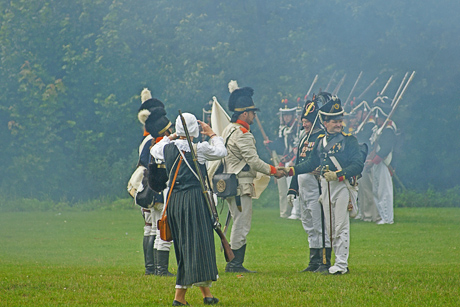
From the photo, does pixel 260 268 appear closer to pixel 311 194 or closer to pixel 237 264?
pixel 237 264

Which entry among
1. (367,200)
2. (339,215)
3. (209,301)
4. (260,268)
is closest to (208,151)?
(209,301)

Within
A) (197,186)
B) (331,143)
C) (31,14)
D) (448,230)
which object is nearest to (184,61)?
(31,14)

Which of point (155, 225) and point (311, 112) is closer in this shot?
point (155, 225)

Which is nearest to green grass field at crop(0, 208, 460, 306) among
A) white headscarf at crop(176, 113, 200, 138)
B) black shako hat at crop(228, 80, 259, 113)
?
white headscarf at crop(176, 113, 200, 138)

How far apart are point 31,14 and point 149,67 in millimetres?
4346

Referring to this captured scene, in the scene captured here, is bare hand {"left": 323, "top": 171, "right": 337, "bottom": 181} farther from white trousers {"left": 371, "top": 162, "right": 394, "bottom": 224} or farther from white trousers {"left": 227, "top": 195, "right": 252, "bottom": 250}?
white trousers {"left": 371, "top": 162, "right": 394, "bottom": 224}

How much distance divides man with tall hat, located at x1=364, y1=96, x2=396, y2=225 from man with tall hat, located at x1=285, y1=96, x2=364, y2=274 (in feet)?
23.0

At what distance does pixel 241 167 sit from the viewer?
30.0 ft

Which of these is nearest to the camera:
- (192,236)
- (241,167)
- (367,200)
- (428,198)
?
(192,236)

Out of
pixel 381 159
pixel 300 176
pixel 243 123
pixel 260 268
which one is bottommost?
pixel 260 268

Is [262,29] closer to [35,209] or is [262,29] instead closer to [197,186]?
[35,209]

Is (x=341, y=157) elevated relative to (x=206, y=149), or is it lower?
lower

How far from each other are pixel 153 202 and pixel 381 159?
821cm

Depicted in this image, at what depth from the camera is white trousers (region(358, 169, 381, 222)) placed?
618 inches
